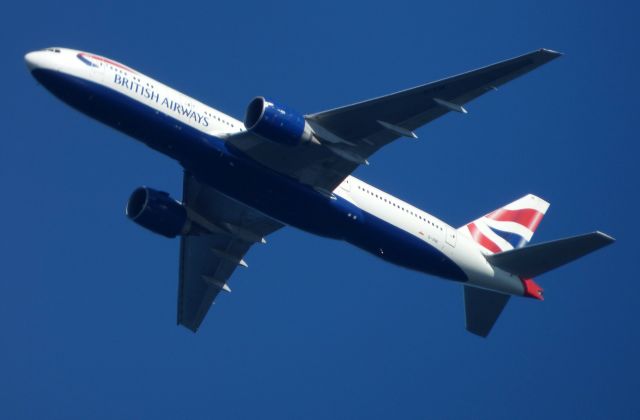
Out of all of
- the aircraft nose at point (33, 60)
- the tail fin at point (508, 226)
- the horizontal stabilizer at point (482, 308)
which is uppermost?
the tail fin at point (508, 226)

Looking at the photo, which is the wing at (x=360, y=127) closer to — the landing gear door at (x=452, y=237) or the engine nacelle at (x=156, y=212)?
the landing gear door at (x=452, y=237)

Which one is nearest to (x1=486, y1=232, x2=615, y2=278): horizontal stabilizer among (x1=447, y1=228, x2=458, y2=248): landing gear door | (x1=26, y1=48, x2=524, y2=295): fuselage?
(x1=26, y1=48, x2=524, y2=295): fuselage

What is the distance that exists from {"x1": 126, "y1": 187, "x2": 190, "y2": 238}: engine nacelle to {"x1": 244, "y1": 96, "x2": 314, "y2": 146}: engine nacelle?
7.26m

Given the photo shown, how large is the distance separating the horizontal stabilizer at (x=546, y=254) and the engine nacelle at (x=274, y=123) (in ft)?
35.1

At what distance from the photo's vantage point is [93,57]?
40688 millimetres

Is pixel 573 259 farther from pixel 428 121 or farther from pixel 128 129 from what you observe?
pixel 128 129

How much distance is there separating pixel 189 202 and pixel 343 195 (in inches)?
305

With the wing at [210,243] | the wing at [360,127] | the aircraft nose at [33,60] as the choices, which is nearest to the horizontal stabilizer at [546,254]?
the wing at [360,127]

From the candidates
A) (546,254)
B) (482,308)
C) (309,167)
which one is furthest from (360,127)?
(482,308)

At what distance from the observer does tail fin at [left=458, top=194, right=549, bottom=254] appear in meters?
47.3

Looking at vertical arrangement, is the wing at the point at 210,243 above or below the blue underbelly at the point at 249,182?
below

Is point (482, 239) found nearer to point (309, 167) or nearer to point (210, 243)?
point (309, 167)

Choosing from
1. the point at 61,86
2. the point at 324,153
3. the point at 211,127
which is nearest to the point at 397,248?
the point at 324,153

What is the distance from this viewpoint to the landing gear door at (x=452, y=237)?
145ft
